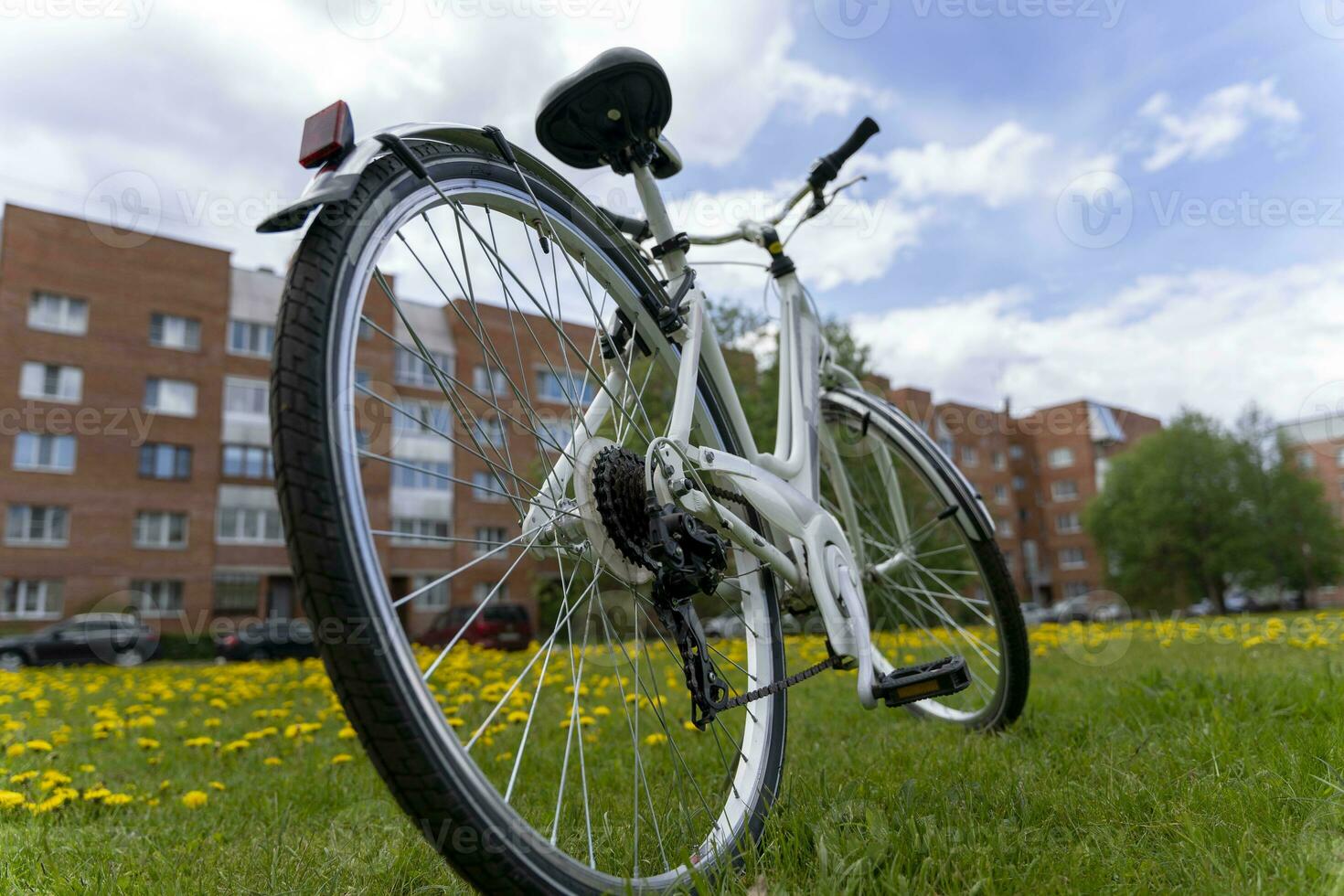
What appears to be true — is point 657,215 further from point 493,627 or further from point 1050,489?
point 1050,489

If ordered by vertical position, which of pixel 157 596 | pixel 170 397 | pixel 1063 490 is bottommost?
pixel 157 596

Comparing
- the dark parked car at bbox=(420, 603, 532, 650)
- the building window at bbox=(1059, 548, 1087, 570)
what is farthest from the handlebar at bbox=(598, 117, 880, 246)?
the building window at bbox=(1059, 548, 1087, 570)

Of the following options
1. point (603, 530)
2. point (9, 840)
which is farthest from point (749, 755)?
point (9, 840)

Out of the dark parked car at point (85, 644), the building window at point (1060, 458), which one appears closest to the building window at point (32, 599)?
the dark parked car at point (85, 644)

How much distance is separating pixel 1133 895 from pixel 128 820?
2359 mm

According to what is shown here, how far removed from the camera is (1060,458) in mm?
56844

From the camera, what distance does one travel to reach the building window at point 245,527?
26344mm

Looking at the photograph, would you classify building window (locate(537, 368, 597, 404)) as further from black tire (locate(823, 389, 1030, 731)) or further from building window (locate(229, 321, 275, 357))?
building window (locate(229, 321, 275, 357))

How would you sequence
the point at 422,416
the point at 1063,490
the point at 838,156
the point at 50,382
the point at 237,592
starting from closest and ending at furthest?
the point at 838,156
the point at 422,416
the point at 50,382
the point at 237,592
the point at 1063,490

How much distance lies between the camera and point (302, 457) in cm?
91

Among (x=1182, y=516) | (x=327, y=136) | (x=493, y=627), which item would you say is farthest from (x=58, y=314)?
(x=1182, y=516)

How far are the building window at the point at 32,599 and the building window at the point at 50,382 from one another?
5.41 metres

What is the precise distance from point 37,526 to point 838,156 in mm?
28693

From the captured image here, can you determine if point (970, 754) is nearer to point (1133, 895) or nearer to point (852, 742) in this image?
point (852, 742)
